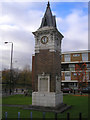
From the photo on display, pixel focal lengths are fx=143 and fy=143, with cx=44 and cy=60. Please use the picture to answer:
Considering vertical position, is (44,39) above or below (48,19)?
below

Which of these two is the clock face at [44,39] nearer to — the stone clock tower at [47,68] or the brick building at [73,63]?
the stone clock tower at [47,68]

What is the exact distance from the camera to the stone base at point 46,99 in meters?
14.8

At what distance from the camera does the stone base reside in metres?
14.8

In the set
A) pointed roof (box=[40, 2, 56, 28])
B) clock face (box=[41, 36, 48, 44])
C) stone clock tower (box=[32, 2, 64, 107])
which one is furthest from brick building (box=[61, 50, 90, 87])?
clock face (box=[41, 36, 48, 44])

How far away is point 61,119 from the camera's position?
11.3m

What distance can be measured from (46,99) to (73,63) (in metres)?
36.4

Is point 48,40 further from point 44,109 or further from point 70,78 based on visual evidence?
point 70,78

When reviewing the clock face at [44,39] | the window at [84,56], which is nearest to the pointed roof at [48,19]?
the clock face at [44,39]

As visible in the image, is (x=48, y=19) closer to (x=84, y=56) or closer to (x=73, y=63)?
(x=84, y=56)

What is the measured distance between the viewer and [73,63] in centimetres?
5000

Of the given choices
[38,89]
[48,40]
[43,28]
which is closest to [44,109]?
[38,89]

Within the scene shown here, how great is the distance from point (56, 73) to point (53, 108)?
12.4 feet

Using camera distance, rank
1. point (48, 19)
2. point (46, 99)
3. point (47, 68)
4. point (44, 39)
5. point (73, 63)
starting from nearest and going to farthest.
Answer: point (46, 99) → point (47, 68) → point (44, 39) → point (48, 19) → point (73, 63)

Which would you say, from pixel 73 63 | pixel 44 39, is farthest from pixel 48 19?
pixel 73 63
